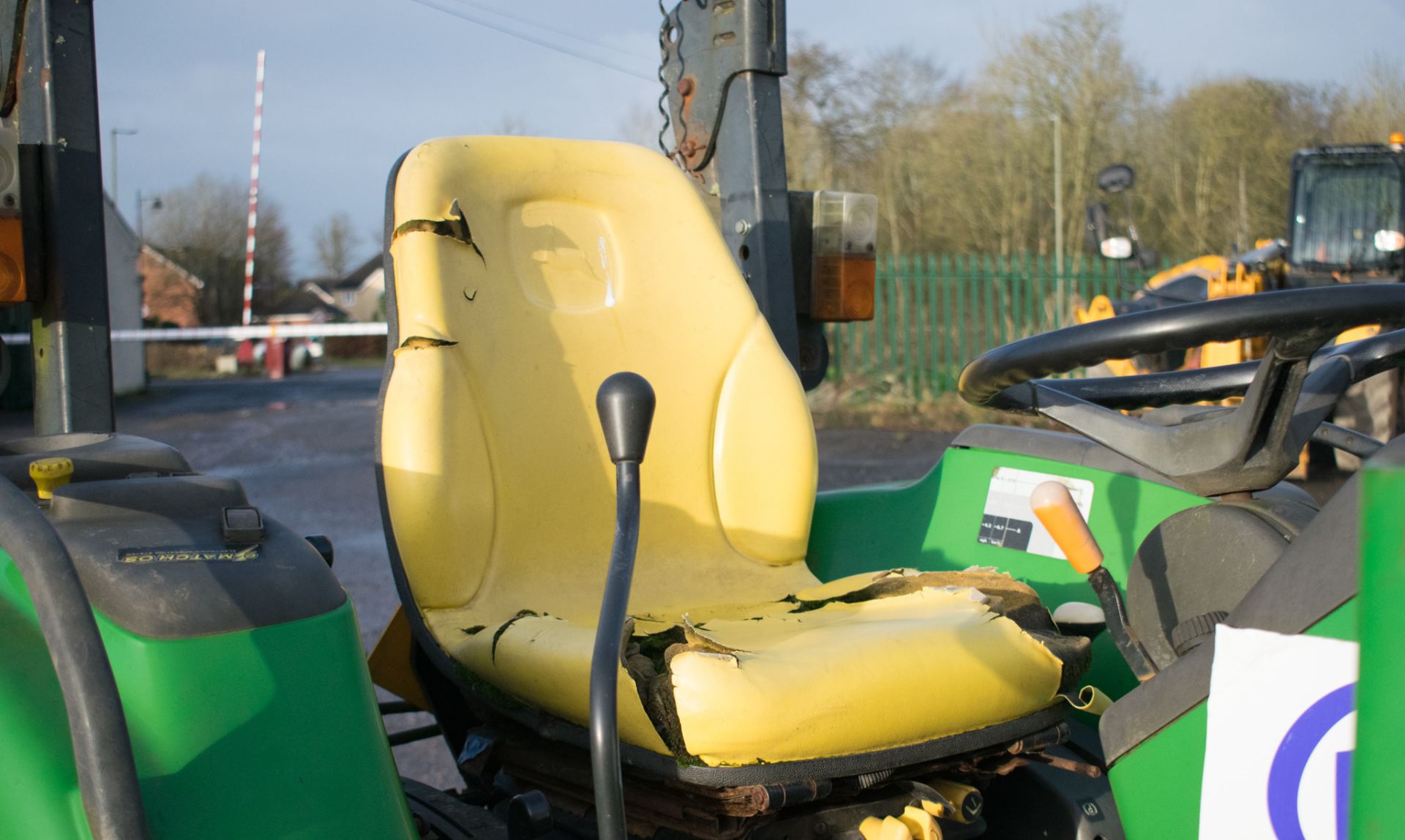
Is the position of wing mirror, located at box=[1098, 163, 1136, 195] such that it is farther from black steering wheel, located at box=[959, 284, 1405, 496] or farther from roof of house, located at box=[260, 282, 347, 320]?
roof of house, located at box=[260, 282, 347, 320]

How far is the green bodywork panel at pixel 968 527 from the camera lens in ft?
4.90

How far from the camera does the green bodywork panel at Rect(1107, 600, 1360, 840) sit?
96cm

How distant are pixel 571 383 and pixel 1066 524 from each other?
2.62 ft

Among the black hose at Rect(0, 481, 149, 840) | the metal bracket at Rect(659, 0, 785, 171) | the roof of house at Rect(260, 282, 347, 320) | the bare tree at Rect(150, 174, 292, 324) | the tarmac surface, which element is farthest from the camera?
the roof of house at Rect(260, 282, 347, 320)

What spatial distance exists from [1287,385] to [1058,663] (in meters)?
0.35

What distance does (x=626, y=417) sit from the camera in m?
1.01

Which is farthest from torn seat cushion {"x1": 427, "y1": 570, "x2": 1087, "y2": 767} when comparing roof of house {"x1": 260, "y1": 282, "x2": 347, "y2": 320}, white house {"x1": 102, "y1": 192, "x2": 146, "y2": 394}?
roof of house {"x1": 260, "y1": 282, "x2": 347, "y2": 320}

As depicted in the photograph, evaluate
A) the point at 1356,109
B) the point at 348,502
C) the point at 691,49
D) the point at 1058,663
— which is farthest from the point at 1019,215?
the point at 1058,663

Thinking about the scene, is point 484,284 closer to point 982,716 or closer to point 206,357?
point 982,716

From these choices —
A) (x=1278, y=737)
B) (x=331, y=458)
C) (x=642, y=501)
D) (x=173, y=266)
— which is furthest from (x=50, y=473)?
(x=173, y=266)

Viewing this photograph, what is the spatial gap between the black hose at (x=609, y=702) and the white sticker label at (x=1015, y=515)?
82 centimetres

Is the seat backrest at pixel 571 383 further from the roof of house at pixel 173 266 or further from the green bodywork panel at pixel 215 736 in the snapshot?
the roof of house at pixel 173 266

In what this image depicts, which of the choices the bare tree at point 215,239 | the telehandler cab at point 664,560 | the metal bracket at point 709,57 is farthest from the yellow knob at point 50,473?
the bare tree at point 215,239

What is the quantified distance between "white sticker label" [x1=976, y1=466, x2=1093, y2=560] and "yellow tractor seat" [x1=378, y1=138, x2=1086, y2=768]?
19 cm
